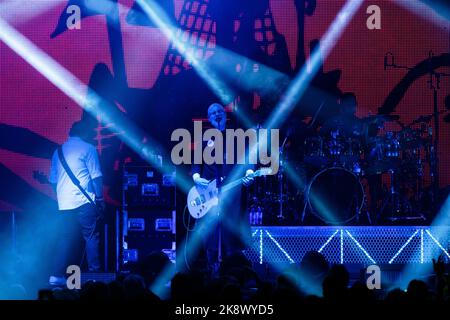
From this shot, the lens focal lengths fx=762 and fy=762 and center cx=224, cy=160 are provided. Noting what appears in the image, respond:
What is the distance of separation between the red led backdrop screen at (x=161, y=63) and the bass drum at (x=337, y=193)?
2.95 ft

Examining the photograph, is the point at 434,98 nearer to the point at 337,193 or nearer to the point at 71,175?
the point at 337,193

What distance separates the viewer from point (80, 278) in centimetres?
741

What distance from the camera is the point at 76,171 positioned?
770 centimetres

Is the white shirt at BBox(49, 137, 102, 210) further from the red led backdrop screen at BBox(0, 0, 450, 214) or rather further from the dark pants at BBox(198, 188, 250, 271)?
the dark pants at BBox(198, 188, 250, 271)

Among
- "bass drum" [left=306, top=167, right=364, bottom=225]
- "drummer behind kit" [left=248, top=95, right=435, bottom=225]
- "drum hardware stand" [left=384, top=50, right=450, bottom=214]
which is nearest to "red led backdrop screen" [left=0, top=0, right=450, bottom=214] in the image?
"drum hardware stand" [left=384, top=50, right=450, bottom=214]

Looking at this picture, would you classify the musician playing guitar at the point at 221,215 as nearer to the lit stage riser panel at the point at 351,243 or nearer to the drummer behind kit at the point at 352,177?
the lit stage riser panel at the point at 351,243

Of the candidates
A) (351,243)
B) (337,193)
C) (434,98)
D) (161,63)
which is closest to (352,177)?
(337,193)

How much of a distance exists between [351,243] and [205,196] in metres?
1.67

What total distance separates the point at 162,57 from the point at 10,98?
5.95 feet

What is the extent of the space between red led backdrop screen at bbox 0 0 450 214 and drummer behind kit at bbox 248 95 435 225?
11.1 inches

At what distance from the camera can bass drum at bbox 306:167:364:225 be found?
8602 mm

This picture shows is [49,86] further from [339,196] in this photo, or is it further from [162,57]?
[339,196]

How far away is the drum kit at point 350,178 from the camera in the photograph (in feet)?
28.2

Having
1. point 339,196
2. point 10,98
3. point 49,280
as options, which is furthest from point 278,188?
point 10,98
